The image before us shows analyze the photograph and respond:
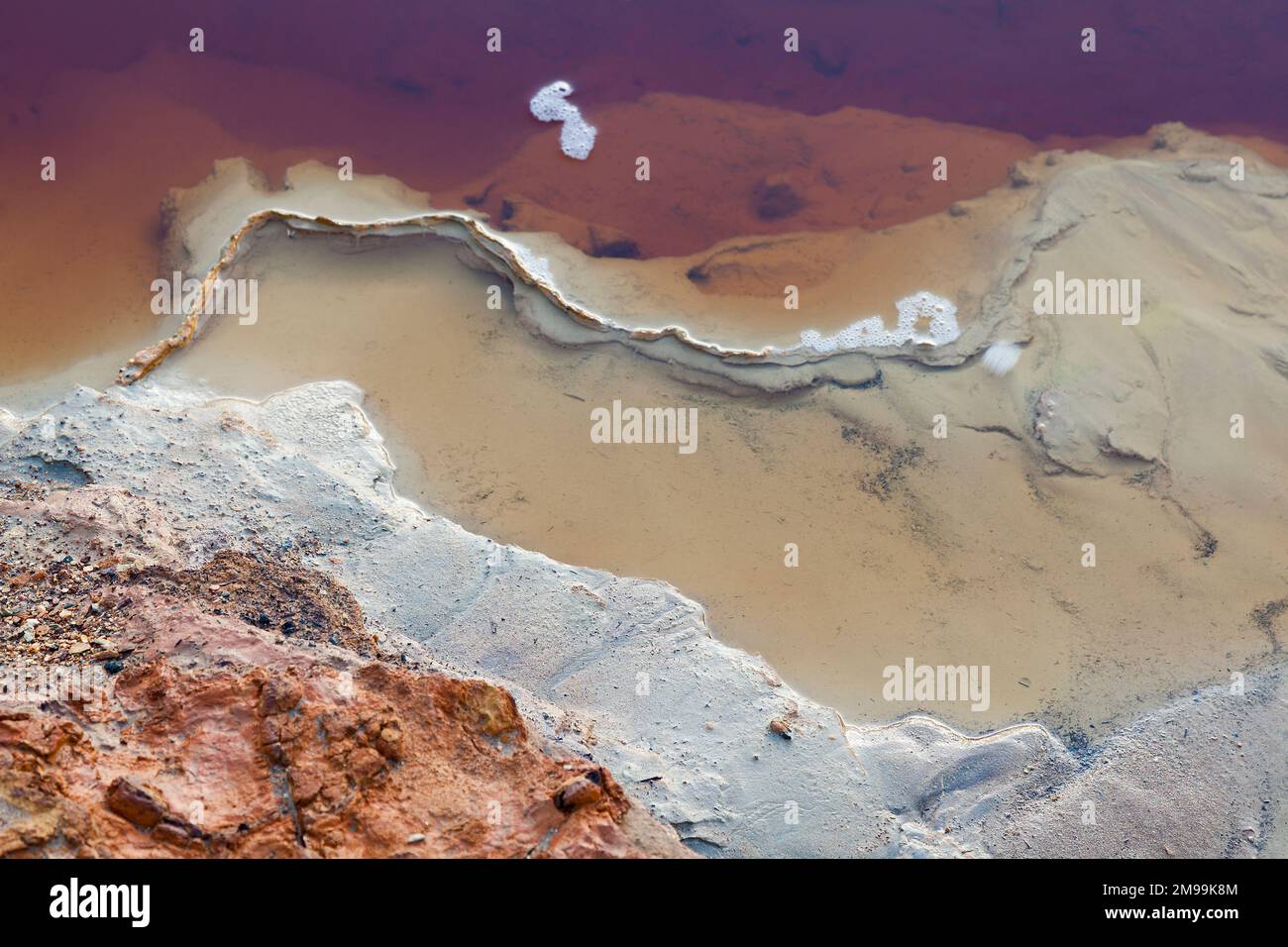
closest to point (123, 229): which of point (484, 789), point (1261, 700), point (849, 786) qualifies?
point (484, 789)

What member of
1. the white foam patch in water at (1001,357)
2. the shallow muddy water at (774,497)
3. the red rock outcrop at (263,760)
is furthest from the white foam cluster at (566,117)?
the red rock outcrop at (263,760)

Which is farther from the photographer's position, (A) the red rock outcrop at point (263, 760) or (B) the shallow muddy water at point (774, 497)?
(B) the shallow muddy water at point (774, 497)

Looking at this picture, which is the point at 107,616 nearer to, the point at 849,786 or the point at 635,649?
the point at 635,649

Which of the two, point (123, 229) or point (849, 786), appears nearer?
point (849, 786)

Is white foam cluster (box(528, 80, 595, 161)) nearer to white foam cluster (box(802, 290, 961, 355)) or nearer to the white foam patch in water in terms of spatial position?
white foam cluster (box(802, 290, 961, 355))

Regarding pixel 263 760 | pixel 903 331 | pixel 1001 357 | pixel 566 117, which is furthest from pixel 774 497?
pixel 566 117

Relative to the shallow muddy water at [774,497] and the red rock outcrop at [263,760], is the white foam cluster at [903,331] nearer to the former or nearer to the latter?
the shallow muddy water at [774,497]

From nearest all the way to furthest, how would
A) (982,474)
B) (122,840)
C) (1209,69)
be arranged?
1. (122,840)
2. (982,474)
3. (1209,69)
